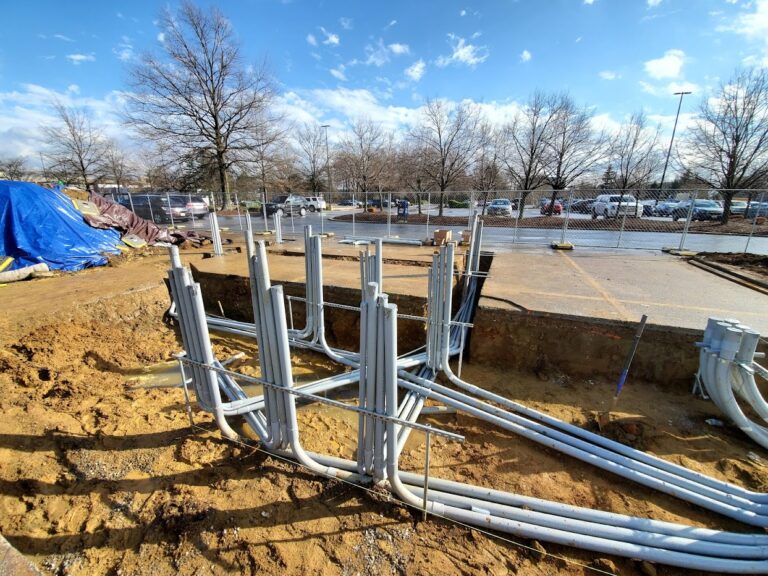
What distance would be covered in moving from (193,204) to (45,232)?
11914 mm

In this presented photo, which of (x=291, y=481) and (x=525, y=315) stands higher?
(x=525, y=315)

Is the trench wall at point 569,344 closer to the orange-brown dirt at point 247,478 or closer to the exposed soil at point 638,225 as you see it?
the orange-brown dirt at point 247,478

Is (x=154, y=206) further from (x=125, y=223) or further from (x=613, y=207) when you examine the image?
(x=613, y=207)

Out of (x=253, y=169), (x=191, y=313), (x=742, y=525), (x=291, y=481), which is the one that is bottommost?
(x=742, y=525)

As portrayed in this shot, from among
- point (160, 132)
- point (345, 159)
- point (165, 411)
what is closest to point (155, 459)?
point (165, 411)

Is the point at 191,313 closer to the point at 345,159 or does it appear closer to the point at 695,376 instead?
the point at 695,376

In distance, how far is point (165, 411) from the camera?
3545mm

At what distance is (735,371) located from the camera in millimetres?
3338

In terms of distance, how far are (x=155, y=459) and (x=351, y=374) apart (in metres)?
1.99

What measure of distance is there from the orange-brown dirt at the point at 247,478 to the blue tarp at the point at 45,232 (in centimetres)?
485

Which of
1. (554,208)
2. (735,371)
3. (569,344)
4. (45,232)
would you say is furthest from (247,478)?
(554,208)

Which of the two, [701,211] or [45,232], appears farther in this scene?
[701,211]

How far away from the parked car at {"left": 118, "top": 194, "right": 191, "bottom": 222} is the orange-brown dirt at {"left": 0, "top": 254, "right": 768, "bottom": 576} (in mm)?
16150

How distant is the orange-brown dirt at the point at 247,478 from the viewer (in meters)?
2.11
